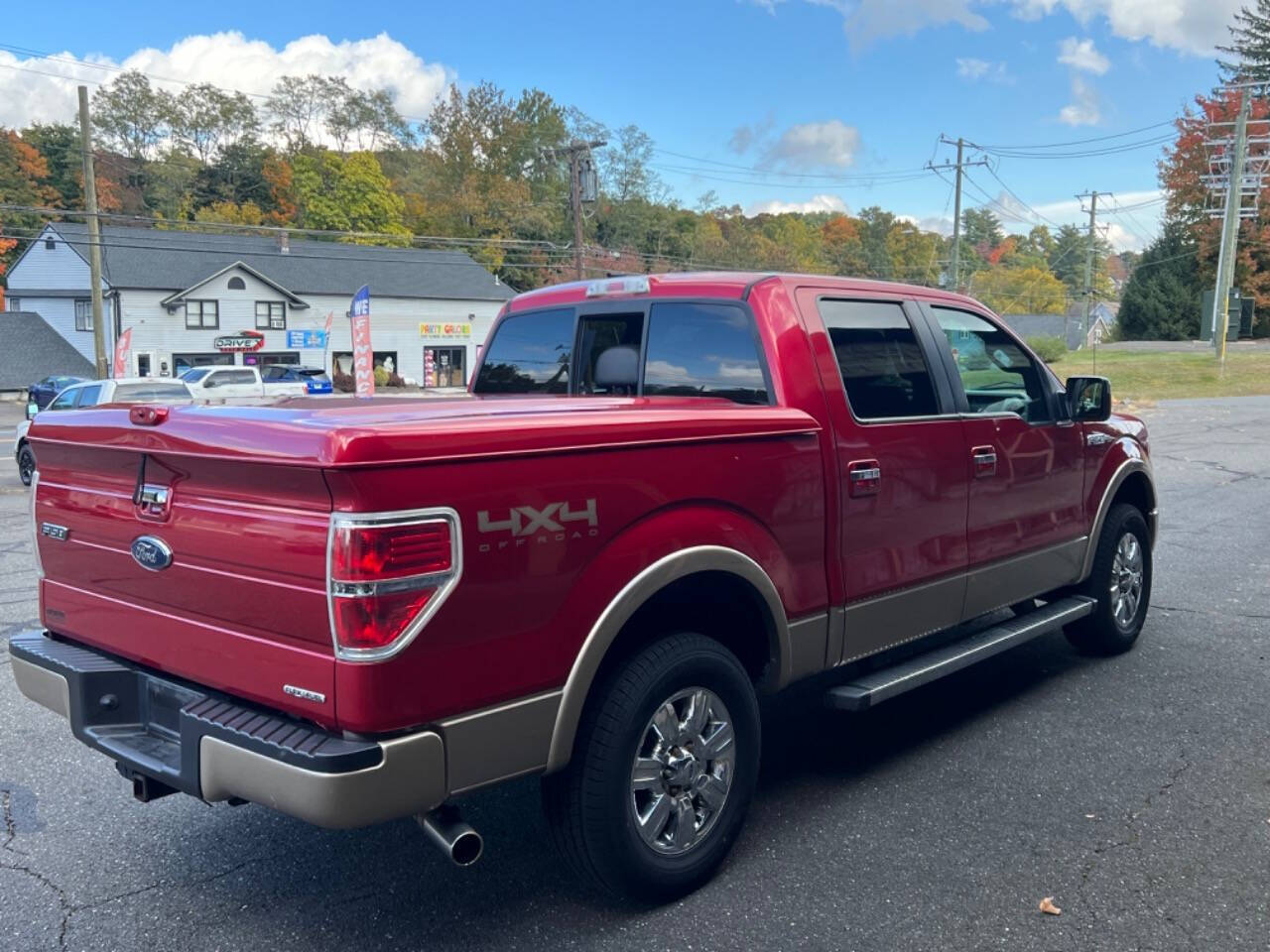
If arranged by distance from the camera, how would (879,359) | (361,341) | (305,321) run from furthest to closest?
1. (305,321)
2. (361,341)
3. (879,359)

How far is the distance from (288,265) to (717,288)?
5444 centimetres

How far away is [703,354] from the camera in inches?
167

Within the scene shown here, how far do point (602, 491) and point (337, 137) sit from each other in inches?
4067

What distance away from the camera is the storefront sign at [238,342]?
161 ft

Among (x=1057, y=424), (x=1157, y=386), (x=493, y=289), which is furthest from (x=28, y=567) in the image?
(x=493, y=289)

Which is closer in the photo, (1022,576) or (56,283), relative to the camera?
(1022,576)

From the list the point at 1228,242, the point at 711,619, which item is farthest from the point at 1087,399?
the point at 1228,242

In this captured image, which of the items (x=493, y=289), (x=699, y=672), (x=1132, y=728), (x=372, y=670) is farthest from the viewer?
(x=493, y=289)

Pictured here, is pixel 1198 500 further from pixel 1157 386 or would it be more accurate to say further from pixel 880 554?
pixel 1157 386

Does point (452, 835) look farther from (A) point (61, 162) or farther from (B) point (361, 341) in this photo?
(A) point (61, 162)

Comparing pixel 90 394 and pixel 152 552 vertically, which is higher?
pixel 152 552

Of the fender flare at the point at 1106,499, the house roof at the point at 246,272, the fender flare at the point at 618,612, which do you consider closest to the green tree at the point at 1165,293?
the house roof at the point at 246,272

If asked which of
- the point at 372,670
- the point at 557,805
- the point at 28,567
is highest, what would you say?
the point at 372,670

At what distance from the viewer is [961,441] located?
455cm
